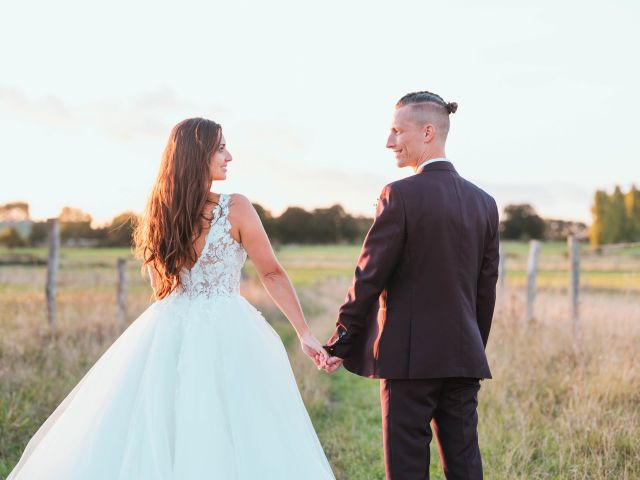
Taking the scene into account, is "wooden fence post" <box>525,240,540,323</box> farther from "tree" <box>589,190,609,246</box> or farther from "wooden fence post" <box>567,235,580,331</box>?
"tree" <box>589,190,609,246</box>

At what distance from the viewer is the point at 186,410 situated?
10.3ft

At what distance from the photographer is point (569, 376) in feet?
20.6

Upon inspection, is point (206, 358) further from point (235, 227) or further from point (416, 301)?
point (416, 301)

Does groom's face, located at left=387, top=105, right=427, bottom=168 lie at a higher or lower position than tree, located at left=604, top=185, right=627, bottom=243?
lower

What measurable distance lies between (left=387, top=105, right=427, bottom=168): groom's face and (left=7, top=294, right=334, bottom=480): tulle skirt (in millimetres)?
1112

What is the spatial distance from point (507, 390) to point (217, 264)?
3807 millimetres

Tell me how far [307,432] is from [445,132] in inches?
63.7

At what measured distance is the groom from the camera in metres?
3.15

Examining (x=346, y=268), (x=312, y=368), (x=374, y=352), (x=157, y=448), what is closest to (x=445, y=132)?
(x=374, y=352)

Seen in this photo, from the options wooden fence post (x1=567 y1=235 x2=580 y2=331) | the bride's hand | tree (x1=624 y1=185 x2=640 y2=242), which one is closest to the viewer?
the bride's hand

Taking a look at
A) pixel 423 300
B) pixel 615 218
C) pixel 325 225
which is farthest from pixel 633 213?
pixel 423 300

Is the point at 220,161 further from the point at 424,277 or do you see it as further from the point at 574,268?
the point at 574,268

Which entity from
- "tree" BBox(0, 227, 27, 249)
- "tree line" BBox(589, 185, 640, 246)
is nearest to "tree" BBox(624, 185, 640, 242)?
"tree line" BBox(589, 185, 640, 246)

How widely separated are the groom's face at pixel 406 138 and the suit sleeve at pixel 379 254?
0.26 meters
